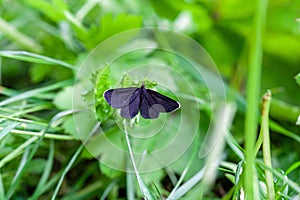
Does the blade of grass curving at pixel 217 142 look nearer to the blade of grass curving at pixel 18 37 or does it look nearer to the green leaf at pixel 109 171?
the green leaf at pixel 109 171

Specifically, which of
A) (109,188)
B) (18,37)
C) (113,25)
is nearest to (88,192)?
(109,188)

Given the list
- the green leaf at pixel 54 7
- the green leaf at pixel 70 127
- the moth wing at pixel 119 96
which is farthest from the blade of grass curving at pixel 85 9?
the moth wing at pixel 119 96

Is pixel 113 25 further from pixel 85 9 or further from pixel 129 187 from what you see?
pixel 129 187

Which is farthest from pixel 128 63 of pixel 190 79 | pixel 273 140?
pixel 273 140

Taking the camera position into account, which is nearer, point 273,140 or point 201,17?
point 273,140

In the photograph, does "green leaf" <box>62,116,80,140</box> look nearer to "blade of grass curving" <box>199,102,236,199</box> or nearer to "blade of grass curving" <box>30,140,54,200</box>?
"blade of grass curving" <box>30,140,54,200</box>

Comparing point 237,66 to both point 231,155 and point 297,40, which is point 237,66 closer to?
point 297,40

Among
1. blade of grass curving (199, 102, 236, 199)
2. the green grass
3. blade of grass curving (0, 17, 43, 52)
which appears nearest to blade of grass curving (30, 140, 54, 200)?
the green grass
